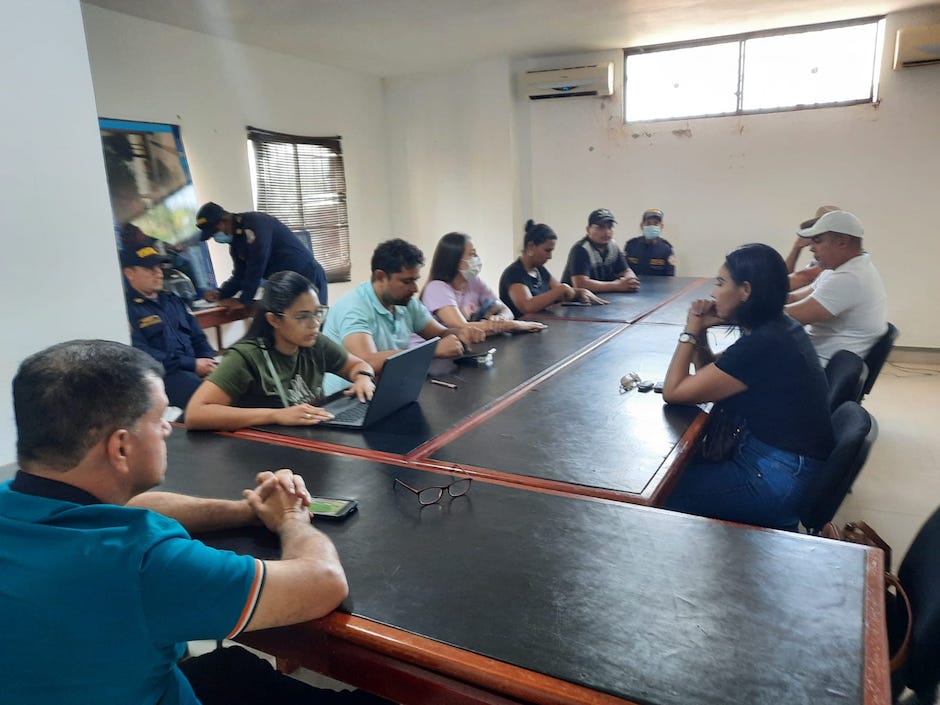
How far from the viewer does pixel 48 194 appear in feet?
7.80

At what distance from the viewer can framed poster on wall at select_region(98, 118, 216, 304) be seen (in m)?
3.98

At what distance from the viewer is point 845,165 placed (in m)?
5.05

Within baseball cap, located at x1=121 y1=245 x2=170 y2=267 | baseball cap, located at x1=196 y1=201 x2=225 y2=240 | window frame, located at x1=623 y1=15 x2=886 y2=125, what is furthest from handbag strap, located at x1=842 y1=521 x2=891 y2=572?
window frame, located at x1=623 y1=15 x2=886 y2=125

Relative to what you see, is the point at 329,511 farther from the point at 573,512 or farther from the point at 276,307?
the point at 276,307

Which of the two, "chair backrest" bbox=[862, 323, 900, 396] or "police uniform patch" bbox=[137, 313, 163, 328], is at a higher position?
"police uniform patch" bbox=[137, 313, 163, 328]

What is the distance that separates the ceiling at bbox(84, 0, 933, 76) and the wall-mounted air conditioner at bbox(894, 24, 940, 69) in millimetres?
191

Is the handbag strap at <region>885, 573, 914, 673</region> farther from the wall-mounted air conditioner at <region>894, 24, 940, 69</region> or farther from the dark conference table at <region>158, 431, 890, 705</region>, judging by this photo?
the wall-mounted air conditioner at <region>894, 24, 940, 69</region>

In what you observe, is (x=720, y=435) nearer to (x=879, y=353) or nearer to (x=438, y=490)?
(x=438, y=490)

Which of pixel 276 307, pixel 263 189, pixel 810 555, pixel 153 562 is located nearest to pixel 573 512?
pixel 810 555

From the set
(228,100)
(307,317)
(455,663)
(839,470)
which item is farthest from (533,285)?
(455,663)

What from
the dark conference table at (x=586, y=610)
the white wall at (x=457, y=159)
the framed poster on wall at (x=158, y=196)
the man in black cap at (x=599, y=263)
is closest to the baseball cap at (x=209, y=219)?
the framed poster on wall at (x=158, y=196)

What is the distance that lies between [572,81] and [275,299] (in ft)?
14.6

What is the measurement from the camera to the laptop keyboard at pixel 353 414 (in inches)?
73.3

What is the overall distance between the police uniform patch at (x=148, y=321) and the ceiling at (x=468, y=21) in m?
2.09
